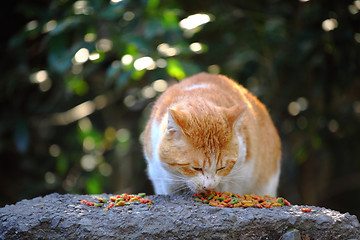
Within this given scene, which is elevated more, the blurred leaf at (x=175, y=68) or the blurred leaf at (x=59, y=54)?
the blurred leaf at (x=59, y=54)

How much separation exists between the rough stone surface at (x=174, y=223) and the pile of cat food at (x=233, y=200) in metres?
0.13

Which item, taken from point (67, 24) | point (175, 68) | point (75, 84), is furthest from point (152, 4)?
point (75, 84)

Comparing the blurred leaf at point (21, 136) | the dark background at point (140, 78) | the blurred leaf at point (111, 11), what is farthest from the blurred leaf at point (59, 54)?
the blurred leaf at point (21, 136)

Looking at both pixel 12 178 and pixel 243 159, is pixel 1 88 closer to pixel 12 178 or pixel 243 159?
pixel 12 178

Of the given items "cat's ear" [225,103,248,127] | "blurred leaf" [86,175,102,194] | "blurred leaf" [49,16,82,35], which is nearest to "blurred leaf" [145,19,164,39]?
"blurred leaf" [49,16,82,35]

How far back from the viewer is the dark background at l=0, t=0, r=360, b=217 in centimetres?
496

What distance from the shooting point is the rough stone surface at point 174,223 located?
248 cm

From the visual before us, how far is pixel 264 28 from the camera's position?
19.0 ft

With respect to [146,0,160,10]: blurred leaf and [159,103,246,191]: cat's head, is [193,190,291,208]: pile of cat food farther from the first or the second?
[146,0,160,10]: blurred leaf

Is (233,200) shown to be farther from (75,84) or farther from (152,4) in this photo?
(75,84)

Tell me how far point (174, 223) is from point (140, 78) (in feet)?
13.3

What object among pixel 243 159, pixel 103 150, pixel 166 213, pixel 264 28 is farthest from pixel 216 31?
pixel 166 213

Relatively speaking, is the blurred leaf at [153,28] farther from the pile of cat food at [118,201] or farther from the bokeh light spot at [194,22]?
the pile of cat food at [118,201]

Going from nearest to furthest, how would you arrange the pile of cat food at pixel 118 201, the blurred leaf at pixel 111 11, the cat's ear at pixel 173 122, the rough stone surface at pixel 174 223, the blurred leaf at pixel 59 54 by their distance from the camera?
1. the rough stone surface at pixel 174 223
2. the pile of cat food at pixel 118 201
3. the cat's ear at pixel 173 122
4. the blurred leaf at pixel 111 11
5. the blurred leaf at pixel 59 54
